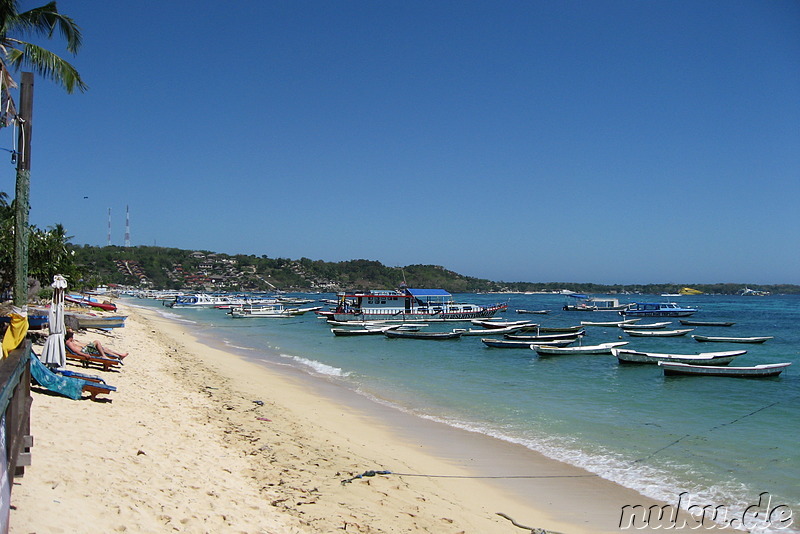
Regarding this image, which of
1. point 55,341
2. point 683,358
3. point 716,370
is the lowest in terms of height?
point 716,370

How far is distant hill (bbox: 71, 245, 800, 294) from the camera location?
518ft

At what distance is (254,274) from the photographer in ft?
603

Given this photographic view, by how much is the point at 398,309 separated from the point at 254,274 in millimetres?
140628

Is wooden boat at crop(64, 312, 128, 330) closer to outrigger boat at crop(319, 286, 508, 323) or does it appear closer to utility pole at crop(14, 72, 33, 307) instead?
utility pole at crop(14, 72, 33, 307)

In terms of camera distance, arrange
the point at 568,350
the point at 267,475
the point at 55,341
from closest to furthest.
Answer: the point at 267,475 → the point at 55,341 → the point at 568,350

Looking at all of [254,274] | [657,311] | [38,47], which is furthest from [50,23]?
[254,274]

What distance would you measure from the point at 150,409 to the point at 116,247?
199m

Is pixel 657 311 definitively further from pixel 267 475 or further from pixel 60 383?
pixel 60 383

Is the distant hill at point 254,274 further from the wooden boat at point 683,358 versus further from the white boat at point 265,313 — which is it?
the wooden boat at point 683,358

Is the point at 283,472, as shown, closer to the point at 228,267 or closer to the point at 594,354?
the point at 594,354

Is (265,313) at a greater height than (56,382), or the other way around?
(56,382)

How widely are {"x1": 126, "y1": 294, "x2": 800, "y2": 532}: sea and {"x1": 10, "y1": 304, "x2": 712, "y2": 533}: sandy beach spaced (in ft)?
4.60

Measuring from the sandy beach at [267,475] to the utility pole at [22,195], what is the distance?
1883 mm

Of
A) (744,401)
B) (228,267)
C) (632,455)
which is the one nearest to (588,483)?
(632,455)
